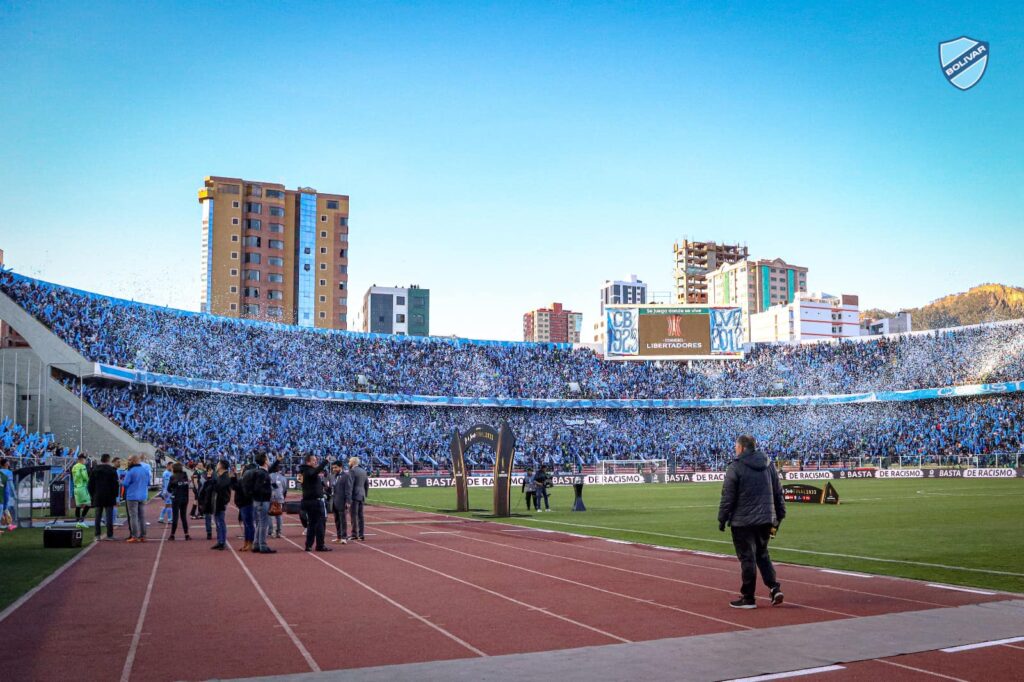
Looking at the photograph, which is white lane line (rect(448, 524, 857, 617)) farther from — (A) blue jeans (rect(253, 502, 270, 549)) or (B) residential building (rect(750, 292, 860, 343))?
(B) residential building (rect(750, 292, 860, 343))

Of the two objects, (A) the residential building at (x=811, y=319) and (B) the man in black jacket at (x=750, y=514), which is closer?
(B) the man in black jacket at (x=750, y=514)

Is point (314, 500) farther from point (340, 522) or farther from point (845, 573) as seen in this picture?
point (845, 573)

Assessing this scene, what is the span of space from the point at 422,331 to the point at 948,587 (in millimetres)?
143511

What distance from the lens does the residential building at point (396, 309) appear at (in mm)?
144875

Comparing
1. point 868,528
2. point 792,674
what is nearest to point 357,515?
point 868,528

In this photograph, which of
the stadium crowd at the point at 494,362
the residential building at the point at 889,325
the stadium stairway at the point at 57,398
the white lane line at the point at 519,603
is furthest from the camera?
the residential building at the point at 889,325

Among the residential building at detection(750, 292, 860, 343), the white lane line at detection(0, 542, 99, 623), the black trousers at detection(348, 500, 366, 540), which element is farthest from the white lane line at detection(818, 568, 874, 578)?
the residential building at detection(750, 292, 860, 343)

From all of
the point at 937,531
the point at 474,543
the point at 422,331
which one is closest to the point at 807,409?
the point at 937,531

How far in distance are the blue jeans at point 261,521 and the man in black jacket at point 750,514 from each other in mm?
10188

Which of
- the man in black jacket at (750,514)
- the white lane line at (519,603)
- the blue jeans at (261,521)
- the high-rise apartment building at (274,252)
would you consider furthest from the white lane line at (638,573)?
the high-rise apartment building at (274,252)

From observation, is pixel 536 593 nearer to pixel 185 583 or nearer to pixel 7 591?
pixel 185 583

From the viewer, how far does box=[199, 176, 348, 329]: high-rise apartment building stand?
99.4m

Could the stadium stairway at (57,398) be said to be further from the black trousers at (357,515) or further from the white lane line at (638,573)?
the white lane line at (638,573)

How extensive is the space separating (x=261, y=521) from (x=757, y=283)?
612 feet
